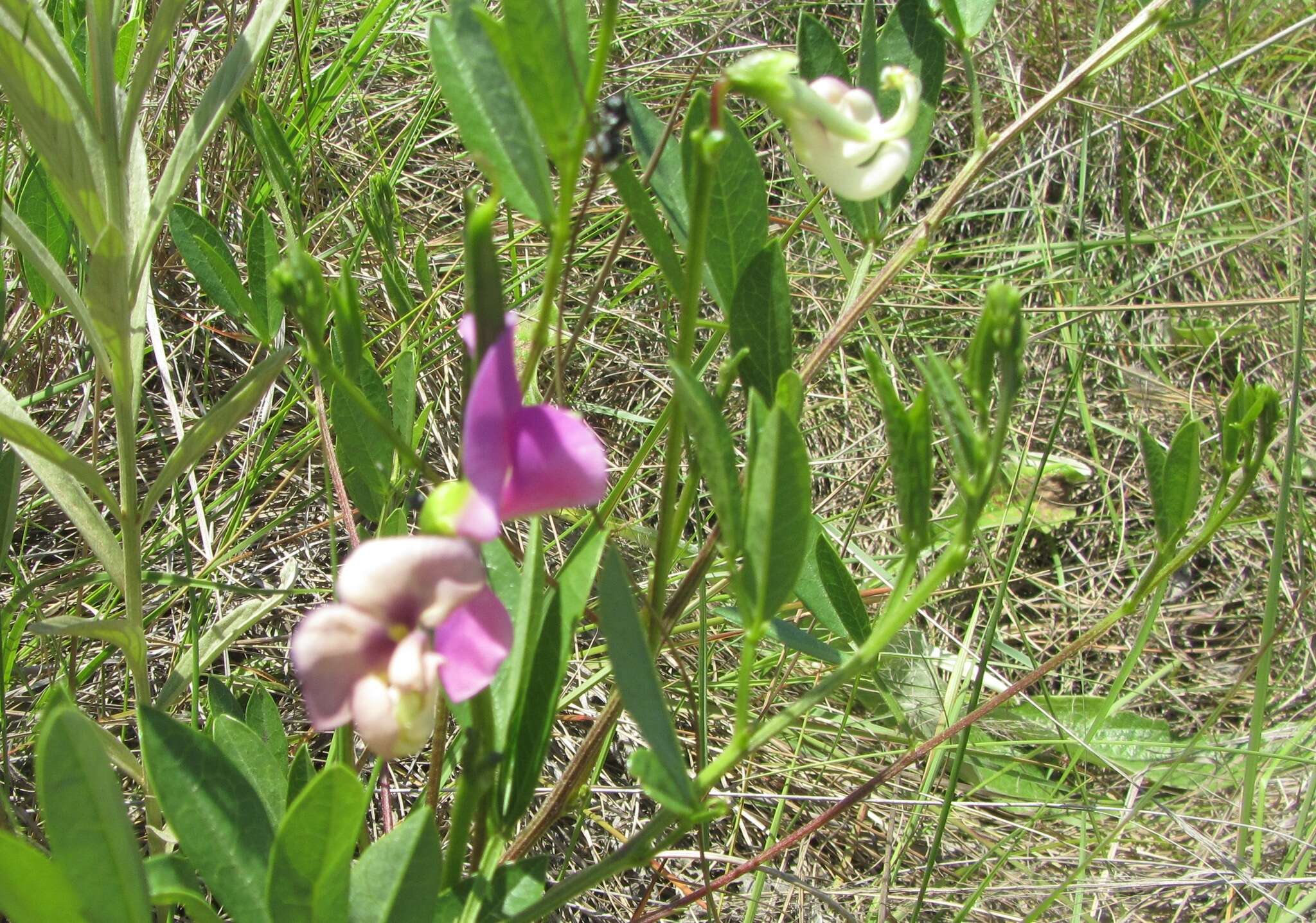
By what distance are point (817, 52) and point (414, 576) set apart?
2.26 ft

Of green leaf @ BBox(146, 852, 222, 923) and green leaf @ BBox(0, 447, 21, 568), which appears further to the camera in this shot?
green leaf @ BBox(0, 447, 21, 568)

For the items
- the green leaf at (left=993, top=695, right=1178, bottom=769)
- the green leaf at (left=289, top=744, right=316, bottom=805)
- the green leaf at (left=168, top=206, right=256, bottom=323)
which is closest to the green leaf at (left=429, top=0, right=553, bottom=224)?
the green leaf at (left=289, top=744, right=316, bottom=805)

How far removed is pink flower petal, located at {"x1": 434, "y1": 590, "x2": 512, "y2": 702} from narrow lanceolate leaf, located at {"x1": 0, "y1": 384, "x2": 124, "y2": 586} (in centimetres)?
60

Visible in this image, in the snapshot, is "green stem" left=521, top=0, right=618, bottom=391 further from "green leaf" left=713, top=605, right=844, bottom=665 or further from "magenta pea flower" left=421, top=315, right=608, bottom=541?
"green leaf" left=713, top=605, right=844, bottom=665

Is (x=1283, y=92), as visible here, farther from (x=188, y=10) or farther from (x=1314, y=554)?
(x=188, y=10)

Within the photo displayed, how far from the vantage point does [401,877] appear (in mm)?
677

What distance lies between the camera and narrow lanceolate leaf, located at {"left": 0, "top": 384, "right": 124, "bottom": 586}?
1028 mm

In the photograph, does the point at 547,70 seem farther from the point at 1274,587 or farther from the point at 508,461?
the point at 1274,587

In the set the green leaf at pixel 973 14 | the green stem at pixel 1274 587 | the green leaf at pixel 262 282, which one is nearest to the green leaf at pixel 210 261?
the green leaf at pixel 262 282

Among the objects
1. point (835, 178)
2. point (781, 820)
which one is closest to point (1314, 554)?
point (781, 820)

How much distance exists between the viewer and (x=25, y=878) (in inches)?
23.3

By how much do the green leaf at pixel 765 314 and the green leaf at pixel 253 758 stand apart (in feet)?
1.67

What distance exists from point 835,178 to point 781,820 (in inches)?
43.1

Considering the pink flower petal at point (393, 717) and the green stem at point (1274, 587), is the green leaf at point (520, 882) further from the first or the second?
the green stem at point (1274, 587)
